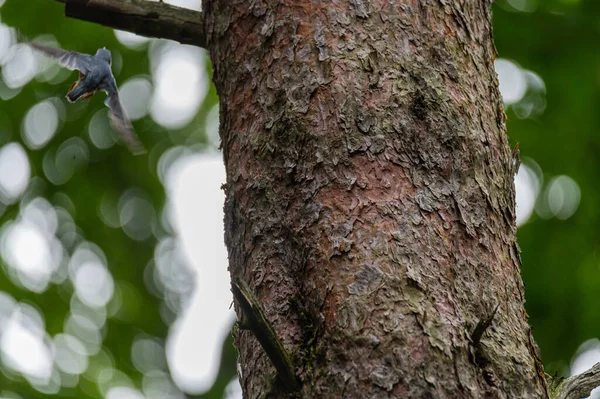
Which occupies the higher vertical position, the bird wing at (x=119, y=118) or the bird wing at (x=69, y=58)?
the bird wing at (x=69, y=58)

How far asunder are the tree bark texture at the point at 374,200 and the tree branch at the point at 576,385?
107 millimetres

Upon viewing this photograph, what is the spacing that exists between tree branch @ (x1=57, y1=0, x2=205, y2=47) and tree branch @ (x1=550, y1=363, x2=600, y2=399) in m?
1.65

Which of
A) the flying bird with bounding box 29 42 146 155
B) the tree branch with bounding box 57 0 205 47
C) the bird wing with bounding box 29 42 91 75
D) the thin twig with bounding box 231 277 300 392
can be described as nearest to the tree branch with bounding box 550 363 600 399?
the thin twig with bounding box 231 277 300 392

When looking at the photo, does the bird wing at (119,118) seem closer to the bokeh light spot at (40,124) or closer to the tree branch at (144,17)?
the tree branch at (144,17)

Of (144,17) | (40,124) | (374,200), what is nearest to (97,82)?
(144,17)

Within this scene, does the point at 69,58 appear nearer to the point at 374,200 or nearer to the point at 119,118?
the point at 119,118

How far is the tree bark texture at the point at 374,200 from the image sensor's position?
163cm

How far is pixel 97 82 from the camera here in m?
3.22

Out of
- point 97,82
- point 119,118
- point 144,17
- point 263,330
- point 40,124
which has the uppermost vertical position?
point 40,124

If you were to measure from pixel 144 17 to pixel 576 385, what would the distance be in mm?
1856

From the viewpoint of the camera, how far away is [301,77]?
1.97 m

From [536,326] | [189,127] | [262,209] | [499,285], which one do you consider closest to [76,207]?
[189,127]

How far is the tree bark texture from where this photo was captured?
5.35 ft

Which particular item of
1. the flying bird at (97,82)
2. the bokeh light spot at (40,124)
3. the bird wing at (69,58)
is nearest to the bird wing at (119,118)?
the flying bird at (97,82)
